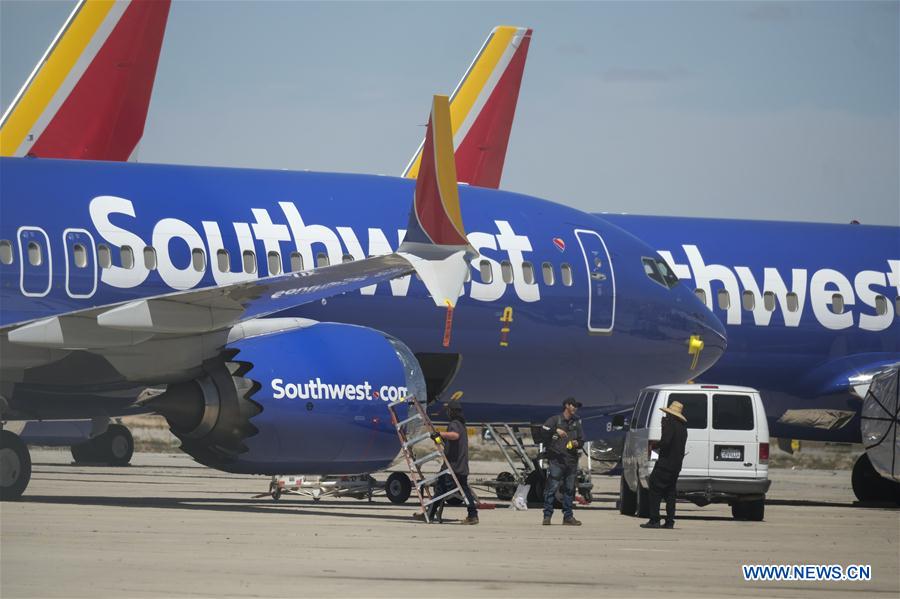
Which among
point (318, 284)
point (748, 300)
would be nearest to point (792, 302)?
point (748, 300)

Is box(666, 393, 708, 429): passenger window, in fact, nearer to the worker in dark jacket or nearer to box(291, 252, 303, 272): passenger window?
the worker in dark jacket

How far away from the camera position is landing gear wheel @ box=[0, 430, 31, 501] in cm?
2003

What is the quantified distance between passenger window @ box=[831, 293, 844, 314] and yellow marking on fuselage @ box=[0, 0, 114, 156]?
1666 cm

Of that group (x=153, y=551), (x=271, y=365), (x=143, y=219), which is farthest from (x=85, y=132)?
(x=153, y=551)

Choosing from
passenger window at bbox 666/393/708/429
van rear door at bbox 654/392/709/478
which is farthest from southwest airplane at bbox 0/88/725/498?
van rear door at bbox 654/392/709/478

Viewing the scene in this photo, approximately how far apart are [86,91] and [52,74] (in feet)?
2.66

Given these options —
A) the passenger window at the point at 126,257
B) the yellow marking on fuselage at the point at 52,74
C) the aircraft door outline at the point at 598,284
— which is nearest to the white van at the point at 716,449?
the aircraft door outline at the point at 598,284

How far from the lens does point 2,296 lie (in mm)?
19328

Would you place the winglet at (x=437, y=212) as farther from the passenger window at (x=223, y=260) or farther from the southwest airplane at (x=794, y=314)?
the southwest airplane at (x=794, y=314)

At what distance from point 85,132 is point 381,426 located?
1634cm

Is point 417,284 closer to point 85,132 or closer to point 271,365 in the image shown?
point 271,365

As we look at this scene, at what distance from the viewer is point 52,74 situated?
33.1 meters

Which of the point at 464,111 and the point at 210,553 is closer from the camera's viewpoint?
the point at 210,553

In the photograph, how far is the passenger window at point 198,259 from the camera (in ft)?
68.1
